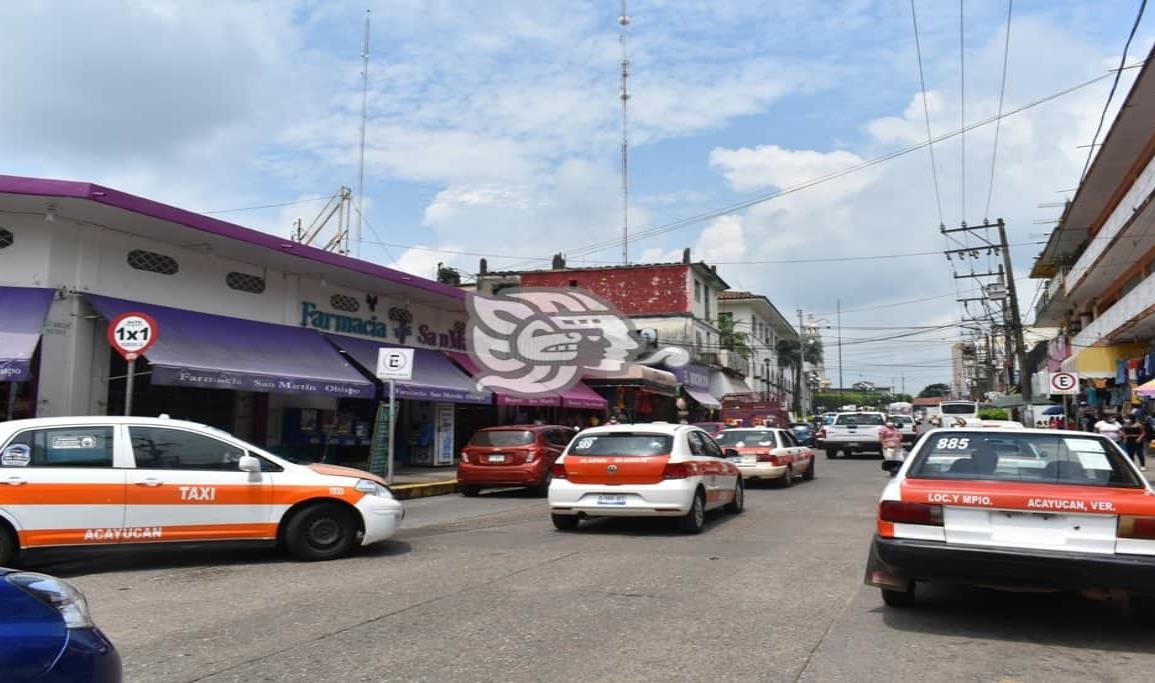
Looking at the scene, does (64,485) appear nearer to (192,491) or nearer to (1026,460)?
(192,491)

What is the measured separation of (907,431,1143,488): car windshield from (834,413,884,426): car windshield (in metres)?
25.6

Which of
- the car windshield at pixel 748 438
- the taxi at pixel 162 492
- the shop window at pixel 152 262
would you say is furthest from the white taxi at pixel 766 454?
the shop window at pixel 152 262

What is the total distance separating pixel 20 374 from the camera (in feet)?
39.9

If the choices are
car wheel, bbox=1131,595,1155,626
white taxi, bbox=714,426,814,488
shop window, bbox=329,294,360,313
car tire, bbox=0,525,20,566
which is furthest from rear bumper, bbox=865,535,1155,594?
shop window, bbox=329,294,360,313

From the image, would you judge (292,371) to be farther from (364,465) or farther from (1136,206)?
(1136,206)

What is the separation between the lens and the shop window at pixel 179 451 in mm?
8242

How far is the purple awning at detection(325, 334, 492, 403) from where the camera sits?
1962 cm

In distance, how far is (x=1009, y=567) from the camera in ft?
17.9

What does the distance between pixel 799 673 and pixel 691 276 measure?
1746 inches

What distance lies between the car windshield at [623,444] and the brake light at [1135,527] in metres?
5.98

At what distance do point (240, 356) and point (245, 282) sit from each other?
2.53m

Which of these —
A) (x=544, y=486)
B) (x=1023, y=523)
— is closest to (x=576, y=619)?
(x=1023, y=523)

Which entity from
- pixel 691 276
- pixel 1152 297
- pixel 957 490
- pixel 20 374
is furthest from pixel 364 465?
pixel 691 276

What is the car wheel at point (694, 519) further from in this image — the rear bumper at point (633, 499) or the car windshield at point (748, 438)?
the car windshield at point (748, 438)
